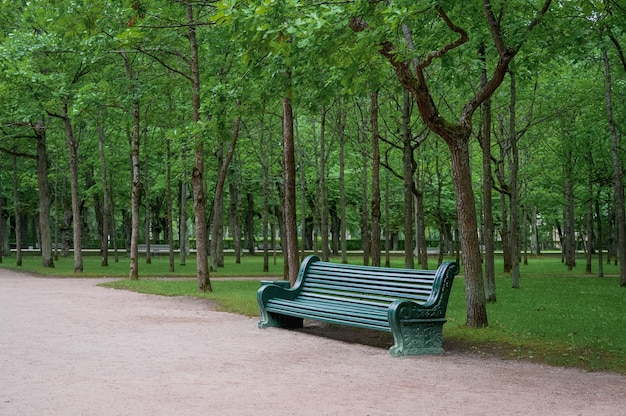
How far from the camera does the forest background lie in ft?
33.8

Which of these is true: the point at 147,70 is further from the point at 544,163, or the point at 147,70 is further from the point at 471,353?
the point at 544,163

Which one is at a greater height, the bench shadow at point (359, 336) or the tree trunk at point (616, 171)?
the tree trunk at point (616, 171)

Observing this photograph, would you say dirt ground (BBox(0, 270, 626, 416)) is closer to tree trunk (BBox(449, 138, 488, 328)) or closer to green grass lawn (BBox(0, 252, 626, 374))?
green grass lawn (BBox(0, 252, 626, 374))

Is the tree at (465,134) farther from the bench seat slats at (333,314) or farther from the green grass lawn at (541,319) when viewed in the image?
the bench seat slats at (333,314)

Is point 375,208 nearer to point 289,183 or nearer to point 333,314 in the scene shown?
point 289,183

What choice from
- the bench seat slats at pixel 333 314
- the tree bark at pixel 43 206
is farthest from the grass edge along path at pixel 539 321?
the tree bark at pixel 43 206

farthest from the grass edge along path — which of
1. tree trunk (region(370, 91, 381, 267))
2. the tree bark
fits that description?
the tree bark

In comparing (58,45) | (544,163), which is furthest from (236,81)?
(544,163)

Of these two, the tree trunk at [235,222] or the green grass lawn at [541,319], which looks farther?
the tree trunk at [235,222]

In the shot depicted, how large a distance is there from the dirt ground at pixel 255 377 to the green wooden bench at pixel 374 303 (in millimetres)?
330

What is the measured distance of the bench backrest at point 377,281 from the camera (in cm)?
953

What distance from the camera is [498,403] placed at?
6.49m

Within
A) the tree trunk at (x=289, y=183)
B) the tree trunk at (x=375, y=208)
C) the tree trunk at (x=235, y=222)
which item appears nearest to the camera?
the tree trunk at (x=289, y=183)

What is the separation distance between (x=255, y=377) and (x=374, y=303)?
3402mm
